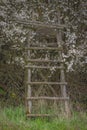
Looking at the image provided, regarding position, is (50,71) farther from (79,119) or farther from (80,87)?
(79,119)

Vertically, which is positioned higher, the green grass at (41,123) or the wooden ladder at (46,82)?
the wooden ladder at (46,82)

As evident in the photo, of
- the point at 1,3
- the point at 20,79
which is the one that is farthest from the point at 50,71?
the point at 1,3

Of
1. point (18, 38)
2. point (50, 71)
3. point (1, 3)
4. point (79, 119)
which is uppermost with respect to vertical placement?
point (1, 3)

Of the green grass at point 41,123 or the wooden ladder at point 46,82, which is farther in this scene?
the wooden ladder at point 46,82

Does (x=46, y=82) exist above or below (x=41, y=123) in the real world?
above

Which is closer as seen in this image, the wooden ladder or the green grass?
Result: the green grass

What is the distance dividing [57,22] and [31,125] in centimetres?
346

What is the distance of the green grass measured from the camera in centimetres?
623

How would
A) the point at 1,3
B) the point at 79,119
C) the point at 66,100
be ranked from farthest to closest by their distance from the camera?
the point at 1,3 < the point at 66,100 < the point at 79,119

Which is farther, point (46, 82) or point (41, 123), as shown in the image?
point (46, 82)

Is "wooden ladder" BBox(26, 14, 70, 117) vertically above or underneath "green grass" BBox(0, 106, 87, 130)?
above

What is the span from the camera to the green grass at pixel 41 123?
6230 millimetres

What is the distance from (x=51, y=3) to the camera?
365 inches

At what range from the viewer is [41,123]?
6785 millimetres
